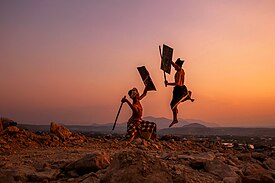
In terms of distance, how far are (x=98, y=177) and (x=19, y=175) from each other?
57.9 inches

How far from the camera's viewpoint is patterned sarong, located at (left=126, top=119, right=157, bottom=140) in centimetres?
1281

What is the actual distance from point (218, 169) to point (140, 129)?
5.59 metres

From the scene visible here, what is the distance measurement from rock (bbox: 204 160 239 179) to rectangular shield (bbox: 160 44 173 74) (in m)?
6.17

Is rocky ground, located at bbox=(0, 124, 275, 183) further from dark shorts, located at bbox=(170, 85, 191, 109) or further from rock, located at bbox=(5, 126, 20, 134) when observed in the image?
dark shorts, located at bbox=(170, 85, 191, 109)

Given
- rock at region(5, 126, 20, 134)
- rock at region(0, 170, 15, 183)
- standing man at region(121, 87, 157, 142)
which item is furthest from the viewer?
standing man at region(121, 87, 157, 142)

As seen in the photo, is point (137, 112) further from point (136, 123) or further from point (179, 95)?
point (179, 95)

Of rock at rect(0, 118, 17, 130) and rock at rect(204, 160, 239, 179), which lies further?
rock at rect(0, 118, 17, 130)

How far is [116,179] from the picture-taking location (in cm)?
526

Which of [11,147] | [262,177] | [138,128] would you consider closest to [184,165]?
[262,177]

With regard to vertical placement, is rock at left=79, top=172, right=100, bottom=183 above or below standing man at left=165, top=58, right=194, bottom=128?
below

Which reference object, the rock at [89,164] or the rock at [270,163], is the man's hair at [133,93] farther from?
the rock at [89,164]

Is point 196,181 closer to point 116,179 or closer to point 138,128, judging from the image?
Answer: point 116,179

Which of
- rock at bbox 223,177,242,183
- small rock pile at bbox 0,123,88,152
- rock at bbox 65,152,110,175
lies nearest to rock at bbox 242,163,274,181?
rock at bbox 223,177,242,183

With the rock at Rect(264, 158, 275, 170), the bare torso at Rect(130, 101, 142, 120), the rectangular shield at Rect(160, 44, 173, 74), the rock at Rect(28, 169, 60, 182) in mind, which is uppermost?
the rectangular shield at Rect(160, 44, 173, 74)
